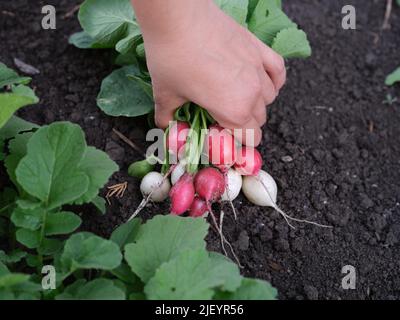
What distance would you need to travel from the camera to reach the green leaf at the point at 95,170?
1795mm

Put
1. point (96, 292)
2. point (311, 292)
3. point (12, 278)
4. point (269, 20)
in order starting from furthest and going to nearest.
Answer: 1. point (269, 20)
2. point (311, 292)
3. point (96, 292)
4. point (12, 278)

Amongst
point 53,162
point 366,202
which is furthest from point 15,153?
point 366,202

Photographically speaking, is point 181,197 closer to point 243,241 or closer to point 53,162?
point 243,241

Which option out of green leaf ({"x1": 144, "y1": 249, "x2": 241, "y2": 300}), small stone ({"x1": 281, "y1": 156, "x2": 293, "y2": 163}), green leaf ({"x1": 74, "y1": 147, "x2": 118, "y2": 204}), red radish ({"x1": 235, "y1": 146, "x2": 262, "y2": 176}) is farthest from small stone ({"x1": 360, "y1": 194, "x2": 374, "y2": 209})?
green leaf ({"x1": 74, "y1": 147, "x2": 118, "y2": 204})

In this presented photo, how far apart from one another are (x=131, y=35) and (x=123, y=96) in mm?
248

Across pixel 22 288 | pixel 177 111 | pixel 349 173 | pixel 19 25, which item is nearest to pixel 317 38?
pixel 349 173

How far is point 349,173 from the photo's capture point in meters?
2.47

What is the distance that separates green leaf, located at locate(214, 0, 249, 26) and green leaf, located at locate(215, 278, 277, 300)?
3.63 ft

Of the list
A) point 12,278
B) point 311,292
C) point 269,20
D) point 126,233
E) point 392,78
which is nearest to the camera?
point 12,278

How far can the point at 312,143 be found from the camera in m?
2.55

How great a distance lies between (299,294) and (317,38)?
4.81 feet

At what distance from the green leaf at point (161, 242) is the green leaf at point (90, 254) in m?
0.08
